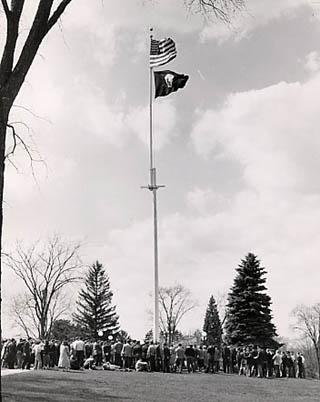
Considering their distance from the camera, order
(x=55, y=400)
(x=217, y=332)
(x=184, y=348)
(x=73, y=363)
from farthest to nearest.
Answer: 1. (x=217, y=332)
2. (x=184, y=348)
3. (x=73, y=363)
4. (x=55, y=400)

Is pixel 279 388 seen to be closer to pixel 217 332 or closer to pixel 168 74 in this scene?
pixel 168 74

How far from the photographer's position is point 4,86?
905 cm

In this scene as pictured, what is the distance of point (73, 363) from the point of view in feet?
86.2

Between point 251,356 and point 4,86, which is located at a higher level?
point 4,86

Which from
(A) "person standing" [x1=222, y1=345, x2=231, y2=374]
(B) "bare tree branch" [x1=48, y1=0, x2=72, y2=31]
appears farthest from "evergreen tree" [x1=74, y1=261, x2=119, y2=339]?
(B) "bare tree branch" [x1=48, y1=0, x2=72, y2=31]

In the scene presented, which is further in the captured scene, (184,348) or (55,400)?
(184,348)

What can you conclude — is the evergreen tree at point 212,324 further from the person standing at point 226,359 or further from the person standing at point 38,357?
the person standing at point 38,357

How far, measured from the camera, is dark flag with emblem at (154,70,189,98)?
98.4 feet

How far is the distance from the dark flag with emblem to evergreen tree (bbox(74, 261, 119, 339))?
3459 cm

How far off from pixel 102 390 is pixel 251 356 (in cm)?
1354

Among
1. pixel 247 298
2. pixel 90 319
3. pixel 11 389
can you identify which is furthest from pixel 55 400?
pixel 90 319

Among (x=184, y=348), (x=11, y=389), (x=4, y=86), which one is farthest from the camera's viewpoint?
(x=184, y=348)

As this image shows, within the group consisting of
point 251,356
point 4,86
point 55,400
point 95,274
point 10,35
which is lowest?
point 55,400

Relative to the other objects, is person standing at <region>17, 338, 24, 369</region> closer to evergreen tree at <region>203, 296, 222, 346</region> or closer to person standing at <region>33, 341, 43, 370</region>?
person standing at <region>33, 341, 43, 370</region>
